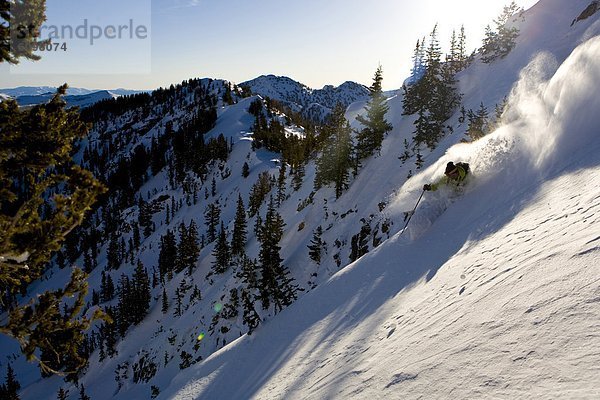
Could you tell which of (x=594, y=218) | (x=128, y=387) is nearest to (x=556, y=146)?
(x=594, y=218)

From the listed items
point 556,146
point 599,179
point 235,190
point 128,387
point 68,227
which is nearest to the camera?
point 68,227

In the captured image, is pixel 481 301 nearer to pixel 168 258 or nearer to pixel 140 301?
pixel 140 301

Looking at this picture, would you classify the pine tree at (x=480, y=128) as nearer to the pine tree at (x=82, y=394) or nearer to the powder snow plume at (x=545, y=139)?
the powder snow plume at (x=545, y=139)

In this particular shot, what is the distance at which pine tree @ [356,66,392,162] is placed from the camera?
47.9 meters

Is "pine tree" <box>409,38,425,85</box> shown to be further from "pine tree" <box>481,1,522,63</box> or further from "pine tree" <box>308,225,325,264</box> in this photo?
"pine tree" <box>308,225,325,264</box>

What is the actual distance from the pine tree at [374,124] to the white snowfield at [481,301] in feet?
83.9

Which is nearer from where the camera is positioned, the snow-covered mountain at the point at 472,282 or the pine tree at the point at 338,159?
the snow-covered mountain at the point at 472,282

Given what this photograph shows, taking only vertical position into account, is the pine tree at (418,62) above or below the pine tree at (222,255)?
above

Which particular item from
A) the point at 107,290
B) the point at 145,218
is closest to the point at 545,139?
the point at 107,290

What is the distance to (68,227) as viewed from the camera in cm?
659

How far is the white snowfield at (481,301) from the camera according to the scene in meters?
5.03

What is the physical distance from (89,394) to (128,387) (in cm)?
1935

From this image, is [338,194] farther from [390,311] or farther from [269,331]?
[390,311]

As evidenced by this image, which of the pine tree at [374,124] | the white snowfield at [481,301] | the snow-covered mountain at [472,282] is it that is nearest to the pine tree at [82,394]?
the snow-covered mountain at [472,282]
